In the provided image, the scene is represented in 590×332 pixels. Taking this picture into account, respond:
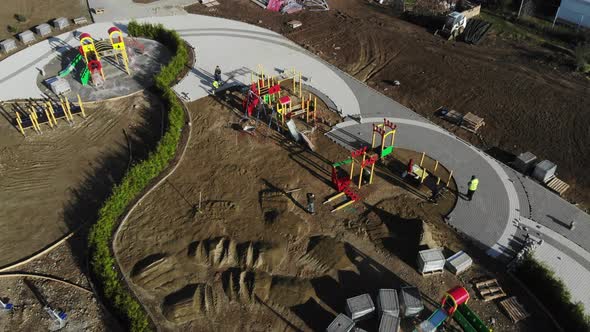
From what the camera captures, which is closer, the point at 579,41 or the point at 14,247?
the point at 14,247

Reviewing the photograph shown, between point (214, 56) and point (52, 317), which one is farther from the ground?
point (214, 56)

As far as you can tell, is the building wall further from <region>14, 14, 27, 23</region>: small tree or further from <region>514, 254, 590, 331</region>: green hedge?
<region>14, 14, 27, 23</region>: small tree

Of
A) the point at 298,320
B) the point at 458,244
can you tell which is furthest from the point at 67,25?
the point at 458,244

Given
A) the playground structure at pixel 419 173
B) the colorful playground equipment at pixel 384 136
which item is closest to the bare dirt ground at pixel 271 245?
the colorful playground equipment at pixel 384 136

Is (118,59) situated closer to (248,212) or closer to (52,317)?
(248,212)

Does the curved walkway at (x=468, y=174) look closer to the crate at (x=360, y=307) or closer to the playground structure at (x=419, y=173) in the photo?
the playground structure at (x=419, y=173)

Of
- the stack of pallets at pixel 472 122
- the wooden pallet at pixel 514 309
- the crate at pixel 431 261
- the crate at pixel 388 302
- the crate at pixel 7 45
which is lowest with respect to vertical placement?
the wooden pallet at pixel 514 309

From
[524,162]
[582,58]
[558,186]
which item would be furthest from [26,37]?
[582,58]

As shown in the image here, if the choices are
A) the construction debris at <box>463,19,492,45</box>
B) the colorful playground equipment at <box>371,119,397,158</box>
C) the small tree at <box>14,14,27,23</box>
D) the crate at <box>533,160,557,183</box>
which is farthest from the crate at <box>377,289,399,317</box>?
the small tree at <box>14,14,27,23</box>
